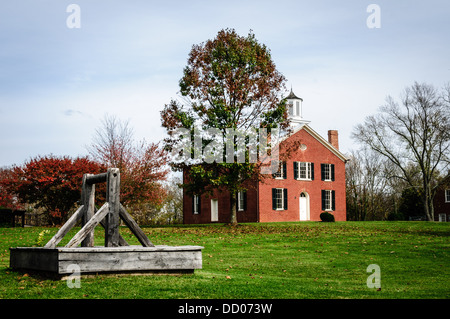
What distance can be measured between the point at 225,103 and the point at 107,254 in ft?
57.4

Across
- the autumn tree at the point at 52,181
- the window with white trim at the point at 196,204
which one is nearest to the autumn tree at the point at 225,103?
the autumn tree at the point at 52,181

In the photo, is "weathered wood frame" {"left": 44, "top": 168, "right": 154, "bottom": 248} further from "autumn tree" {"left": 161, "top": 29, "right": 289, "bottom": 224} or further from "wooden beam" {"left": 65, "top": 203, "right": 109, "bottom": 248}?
"autumn tree" {"left": 161, "top": 29, "right": 289, "bottom": 224}

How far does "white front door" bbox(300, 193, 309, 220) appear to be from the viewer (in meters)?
34.8

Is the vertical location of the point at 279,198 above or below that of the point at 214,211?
above

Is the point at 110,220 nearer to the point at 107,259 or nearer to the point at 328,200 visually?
the point at 107,259

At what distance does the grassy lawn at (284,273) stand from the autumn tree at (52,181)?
5767mm

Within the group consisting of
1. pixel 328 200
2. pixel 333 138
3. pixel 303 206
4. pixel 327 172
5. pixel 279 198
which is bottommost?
pixel 303 206

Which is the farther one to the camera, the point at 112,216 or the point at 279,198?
the point at 279,198

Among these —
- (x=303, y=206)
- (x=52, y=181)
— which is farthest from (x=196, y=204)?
(x=52, y=181)

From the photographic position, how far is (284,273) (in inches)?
407

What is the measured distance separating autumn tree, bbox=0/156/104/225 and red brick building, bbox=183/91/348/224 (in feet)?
37.7
